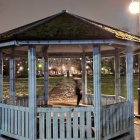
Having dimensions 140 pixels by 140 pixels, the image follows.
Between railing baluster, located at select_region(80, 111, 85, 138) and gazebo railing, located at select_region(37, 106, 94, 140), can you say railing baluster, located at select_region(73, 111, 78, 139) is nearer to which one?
gazebo railing, located at select_region(37, 106, 94, 140)

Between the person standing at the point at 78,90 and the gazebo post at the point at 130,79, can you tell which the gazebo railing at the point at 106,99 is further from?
the gazebo post at the point at 130,79

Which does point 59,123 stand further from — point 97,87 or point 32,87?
point 97,87

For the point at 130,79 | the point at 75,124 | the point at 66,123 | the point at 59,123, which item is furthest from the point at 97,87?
the point at 130,79

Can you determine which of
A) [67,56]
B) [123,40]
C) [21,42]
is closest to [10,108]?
[21,42]

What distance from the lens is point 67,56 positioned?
1436 centimetres

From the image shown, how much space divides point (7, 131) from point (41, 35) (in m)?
3.28

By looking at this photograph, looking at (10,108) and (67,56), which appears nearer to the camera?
(10,108)

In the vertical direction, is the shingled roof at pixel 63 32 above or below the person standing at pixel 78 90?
above

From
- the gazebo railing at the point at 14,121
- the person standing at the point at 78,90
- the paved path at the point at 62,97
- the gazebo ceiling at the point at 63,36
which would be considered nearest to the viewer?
the gazebo ceiling at the point at 63,36

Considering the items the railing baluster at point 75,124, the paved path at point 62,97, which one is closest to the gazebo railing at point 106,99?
the paved path at point 62,97

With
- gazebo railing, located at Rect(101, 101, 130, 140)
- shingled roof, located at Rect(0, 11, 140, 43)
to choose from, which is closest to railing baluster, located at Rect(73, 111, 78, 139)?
gazebo railing, located at Rect(101, 101, 130, 140)

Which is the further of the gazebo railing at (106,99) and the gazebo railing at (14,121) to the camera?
the gazebo railing at (106,99)

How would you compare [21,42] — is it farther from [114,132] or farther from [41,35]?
[114,132]

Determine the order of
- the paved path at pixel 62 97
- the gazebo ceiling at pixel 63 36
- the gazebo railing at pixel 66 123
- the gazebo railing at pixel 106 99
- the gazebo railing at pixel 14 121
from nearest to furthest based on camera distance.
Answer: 1. the gazebo ceiling at pixel 63 36
2. the gazebo railing at pixel 66 123
3. the gazebo railing at pixel 14 121
4. the gazebo railing at pixel 106 99
5. the paved path at pixel 62 97
